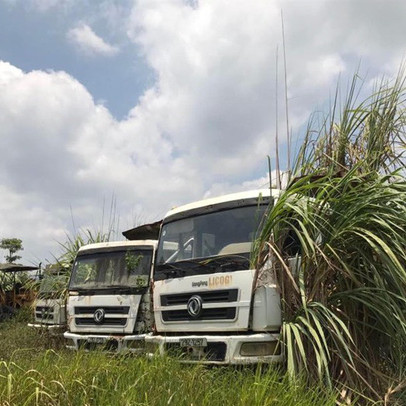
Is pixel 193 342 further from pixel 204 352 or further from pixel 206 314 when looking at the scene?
pixel 206 314

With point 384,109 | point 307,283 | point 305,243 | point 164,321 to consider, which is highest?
point 384,109

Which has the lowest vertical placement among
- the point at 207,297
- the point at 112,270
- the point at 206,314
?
the point at 206,314

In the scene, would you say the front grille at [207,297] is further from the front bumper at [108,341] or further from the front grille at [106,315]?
the front grille at [106,315]

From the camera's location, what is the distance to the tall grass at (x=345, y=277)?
4.83 meters

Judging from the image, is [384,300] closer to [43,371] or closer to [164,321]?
[164,321]

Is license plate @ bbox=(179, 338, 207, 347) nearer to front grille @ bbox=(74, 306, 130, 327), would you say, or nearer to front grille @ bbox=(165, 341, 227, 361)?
front grille @ bbox=(165, 341, 227, 361)

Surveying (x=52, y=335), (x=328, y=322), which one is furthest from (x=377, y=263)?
(x=52, y=335)

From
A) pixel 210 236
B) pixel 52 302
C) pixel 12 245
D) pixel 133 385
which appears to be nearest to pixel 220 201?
pixel 210 236

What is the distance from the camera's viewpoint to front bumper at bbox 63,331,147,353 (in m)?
7.29

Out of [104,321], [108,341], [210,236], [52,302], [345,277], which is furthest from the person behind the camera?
[52,302]

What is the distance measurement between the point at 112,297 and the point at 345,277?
3.83m

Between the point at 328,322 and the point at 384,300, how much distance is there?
0.54 meters

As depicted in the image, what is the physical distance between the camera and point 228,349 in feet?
18.0

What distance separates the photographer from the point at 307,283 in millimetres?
5301
